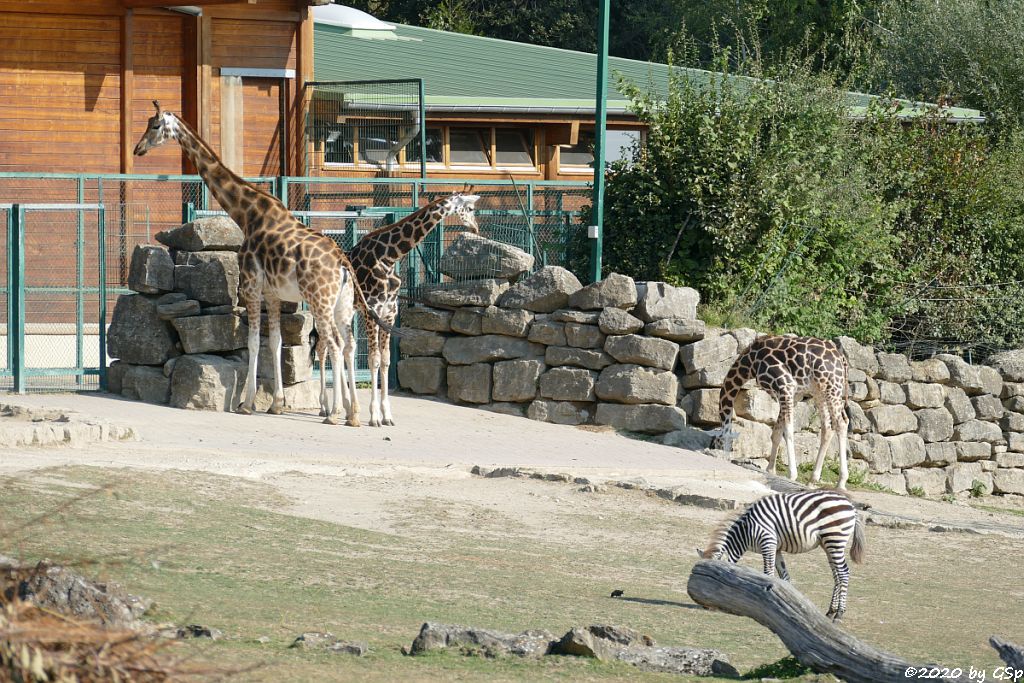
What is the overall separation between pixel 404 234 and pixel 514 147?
1143cm

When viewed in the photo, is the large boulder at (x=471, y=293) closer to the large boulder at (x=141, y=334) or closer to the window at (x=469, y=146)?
the large boulder at (x=141, y=334)

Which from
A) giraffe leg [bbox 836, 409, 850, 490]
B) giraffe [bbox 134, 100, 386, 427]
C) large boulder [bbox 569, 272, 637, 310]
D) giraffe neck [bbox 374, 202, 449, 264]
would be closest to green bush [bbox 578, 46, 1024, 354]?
large boulder [bbox 569, 272, 637, 310]

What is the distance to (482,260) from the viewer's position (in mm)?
16688

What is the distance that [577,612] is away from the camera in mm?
7914

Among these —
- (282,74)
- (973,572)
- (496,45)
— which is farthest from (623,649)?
(496,45)

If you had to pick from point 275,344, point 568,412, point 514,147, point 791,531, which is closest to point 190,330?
point 275,344

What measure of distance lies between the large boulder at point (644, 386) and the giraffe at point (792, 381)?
624 mm

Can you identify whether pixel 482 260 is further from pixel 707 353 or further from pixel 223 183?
pixel 223 183

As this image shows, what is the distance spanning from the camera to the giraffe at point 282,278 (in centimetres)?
1401

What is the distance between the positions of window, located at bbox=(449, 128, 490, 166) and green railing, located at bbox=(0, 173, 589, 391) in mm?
5506

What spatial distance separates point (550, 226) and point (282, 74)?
5.42m

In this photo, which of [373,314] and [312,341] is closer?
[373,314]

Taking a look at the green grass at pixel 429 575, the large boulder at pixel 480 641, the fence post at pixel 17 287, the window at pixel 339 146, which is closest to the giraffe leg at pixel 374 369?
the green grass at pixel 429 575

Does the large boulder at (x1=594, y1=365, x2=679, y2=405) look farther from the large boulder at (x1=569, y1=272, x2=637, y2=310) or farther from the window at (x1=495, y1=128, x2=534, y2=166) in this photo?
the window at (x1=495, y1=128, x2=534, y2=166)
